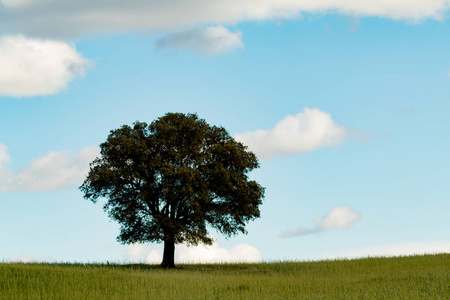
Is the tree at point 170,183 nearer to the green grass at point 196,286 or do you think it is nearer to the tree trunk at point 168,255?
the tree trunk at point 168,255

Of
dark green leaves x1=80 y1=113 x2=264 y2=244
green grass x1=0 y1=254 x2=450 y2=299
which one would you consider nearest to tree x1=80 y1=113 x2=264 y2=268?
dark green leaves x1=80 y1=113 x2=264 y2=244

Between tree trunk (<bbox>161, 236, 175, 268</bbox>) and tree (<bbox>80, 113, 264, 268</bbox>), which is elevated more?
tree (<bbox>80, 113, 264, 268</bbox>)

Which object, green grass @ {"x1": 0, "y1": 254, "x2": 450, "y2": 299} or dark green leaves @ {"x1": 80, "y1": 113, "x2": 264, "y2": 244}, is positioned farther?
dark green leaves @ {"x1": 80, "y1": 113, "x2": 264, "y2": 244}

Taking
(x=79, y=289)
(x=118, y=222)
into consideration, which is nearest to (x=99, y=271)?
(x=79, y=289)

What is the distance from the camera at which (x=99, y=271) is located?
32.7m

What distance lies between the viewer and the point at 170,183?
130 feet

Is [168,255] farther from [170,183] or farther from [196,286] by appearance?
[196,286]

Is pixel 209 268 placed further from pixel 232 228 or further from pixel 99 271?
pixel 99 271

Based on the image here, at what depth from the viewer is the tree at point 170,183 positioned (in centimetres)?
4056

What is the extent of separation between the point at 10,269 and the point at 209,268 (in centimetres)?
1625

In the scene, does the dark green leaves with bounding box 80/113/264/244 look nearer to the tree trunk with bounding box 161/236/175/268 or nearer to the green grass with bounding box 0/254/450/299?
the tree trunk with bounding box 161/236/175/268

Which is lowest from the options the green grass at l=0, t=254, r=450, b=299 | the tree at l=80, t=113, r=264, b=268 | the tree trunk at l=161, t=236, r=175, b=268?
the green grass at l=0, t=254, r=450, b=299

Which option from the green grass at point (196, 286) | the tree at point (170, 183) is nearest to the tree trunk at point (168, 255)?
the tree at point (170, 183)

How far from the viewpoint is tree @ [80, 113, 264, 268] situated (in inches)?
1597
